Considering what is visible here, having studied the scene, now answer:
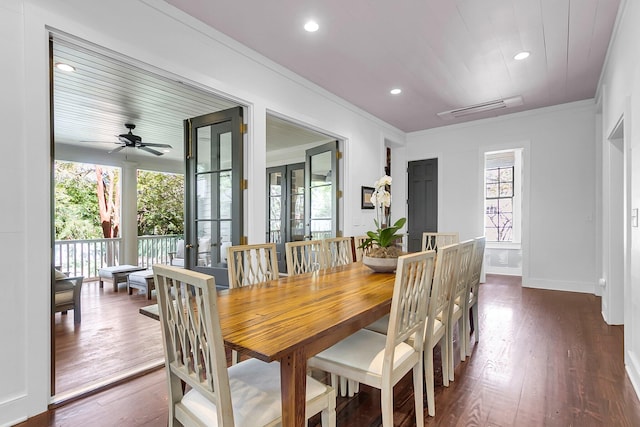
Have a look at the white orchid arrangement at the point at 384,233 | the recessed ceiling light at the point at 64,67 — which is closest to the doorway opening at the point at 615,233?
the white orchid arrangement at the point at 384,233

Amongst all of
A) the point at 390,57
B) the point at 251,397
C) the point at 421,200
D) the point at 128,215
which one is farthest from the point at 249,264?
the point at 128,215

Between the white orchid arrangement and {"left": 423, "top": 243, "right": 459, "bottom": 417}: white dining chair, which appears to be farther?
the white orchid arrangement

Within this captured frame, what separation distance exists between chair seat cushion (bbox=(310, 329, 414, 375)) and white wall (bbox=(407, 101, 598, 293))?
454cm

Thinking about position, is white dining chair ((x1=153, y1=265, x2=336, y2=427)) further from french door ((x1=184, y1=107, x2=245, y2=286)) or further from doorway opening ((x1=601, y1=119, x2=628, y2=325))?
doorway opening ((x1=601, y1=119, x2=628, y2=325))

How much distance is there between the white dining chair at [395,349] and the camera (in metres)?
1.49

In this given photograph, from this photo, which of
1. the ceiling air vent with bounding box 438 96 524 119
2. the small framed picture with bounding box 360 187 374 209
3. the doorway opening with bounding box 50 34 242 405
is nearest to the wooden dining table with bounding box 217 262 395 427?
the doorway opening with bounding box 50 34 242 405

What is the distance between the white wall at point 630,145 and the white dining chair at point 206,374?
2.27 metres

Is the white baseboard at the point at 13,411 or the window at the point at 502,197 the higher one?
the window at the point at 502,197

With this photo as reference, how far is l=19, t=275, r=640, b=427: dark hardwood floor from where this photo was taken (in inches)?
72.6

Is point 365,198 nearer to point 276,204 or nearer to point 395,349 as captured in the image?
point 276,204

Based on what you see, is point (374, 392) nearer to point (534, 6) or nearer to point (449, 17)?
point (449, 17)

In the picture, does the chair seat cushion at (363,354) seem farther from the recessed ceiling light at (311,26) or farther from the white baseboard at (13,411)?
the recessed ceiling light at (311,26)

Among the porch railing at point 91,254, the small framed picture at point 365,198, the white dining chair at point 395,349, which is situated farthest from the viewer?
the porch railing at point 91,254

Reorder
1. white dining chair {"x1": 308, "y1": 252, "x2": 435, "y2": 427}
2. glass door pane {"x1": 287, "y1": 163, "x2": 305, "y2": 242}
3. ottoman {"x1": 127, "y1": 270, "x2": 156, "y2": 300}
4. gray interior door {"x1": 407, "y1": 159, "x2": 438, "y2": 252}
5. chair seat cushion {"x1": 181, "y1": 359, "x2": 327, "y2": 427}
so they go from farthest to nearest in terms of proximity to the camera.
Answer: glass door pane {"x1": 287, "y1": 163, "x2": 305, "y2": 242}, gray interior door {"x1": 407, "y1": 159, "x2": 438, "y2": 252}, ottoman {"x1": 127, "y1": 270, "x2": 156, "y2": 300}, white dining chair {"x1": 308, "y1": 252, "x2": 435, "y2": 427}, chair seat cushion {"x1": 181, "y1": 359, "x2": 327, "y2": 427}
